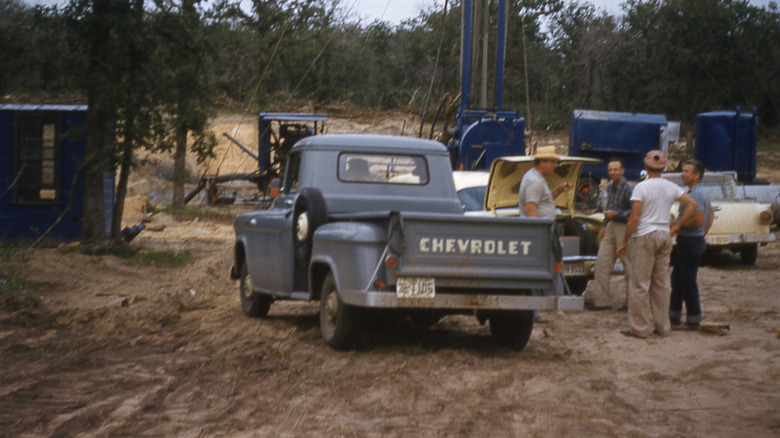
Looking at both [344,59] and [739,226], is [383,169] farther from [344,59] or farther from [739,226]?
A: [344,59]

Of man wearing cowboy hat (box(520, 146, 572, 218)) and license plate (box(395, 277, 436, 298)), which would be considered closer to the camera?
license plate (box(395, 277, 436, 298))

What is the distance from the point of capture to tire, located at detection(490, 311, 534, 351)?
807 cm

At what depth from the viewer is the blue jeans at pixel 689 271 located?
9.29 metres

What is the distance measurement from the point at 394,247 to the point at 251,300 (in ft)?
11.1

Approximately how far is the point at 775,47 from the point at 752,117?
15.2 meters

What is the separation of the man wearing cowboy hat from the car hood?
161 cm

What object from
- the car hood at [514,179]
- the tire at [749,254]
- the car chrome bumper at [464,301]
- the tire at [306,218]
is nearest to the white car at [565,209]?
the car hood at [514,179]

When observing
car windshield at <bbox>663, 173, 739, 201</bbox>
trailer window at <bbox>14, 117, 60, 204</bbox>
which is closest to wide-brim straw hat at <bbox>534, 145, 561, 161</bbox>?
car windshield at <bbox>663, 173, 739, 201</bbox>

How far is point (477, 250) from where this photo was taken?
293 inches

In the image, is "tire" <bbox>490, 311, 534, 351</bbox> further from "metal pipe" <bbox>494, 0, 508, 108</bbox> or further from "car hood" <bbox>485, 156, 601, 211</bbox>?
"metal pipe" <bbox>494, 0, 508, 108</bbox>

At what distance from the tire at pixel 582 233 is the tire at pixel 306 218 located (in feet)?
13.1

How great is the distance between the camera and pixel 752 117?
23.7m

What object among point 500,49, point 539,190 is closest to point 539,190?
point 539,190

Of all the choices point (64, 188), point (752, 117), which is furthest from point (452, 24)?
point (64, 188)
